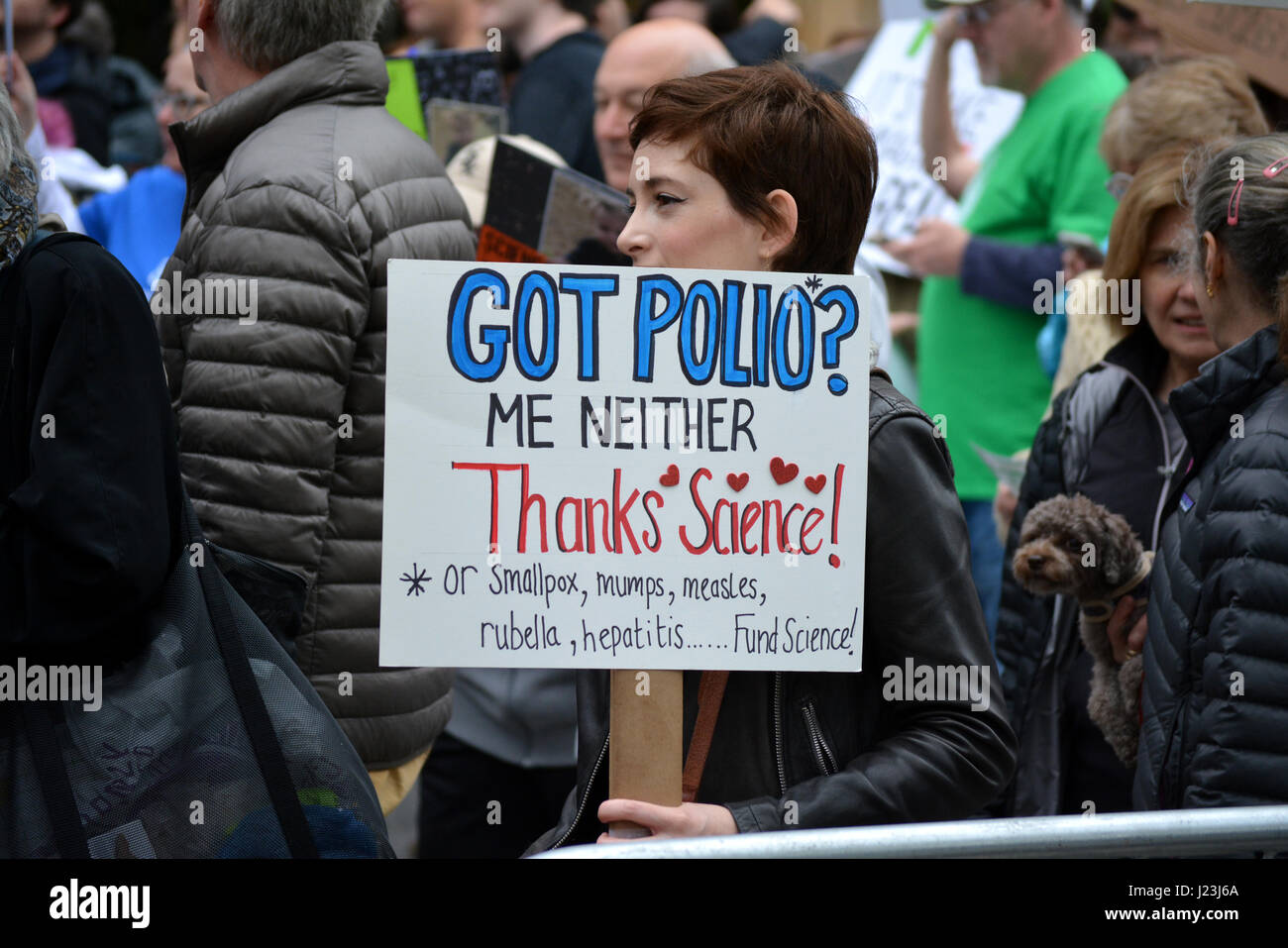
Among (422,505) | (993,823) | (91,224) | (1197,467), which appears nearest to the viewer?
(993,823)

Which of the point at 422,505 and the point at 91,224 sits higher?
the point at 91,224

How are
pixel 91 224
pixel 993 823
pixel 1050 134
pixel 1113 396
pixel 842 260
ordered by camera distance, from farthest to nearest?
pixel 91 224 → pixel 1050 134 → pixel 1113 396 → pixel 842 260 → pixel 993 823

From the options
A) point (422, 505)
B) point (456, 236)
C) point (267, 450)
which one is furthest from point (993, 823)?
point (456, 236)

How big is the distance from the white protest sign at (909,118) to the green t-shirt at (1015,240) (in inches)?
22.2

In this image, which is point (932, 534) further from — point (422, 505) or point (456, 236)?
point (456, 236)

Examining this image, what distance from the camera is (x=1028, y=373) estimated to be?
4973 mm

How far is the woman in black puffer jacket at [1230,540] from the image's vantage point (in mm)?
2543

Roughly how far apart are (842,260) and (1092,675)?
1.46 meters

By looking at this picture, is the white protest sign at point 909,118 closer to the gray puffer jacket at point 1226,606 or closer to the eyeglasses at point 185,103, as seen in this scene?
the eyeglasses at point 185,103

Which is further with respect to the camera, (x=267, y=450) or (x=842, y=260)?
(x=267, y=450)

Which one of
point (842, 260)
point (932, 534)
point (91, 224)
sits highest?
point (91, 224)

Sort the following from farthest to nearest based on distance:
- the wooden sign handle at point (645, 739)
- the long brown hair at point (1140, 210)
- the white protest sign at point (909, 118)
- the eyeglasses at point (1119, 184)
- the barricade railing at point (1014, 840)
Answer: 1. the white protest sign at point (909, 118)
2. the eyeglasses at point (1119, 184)
3. the long brown hair at point (1140, 210)
4. the wooden sign handle at point (645, 739)
5. the barricade railing at point (1014, 840)

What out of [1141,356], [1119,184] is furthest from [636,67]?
[1141,356]

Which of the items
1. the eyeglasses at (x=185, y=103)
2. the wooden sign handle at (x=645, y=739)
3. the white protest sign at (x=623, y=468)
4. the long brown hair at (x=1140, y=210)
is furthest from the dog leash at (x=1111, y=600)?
the eyeglasses at (x=185, y=103)
